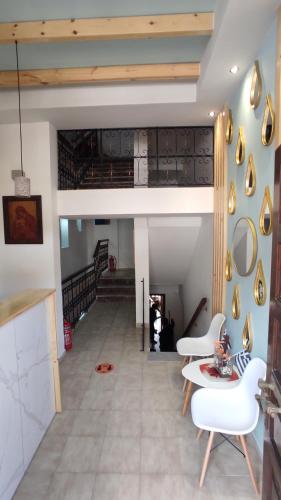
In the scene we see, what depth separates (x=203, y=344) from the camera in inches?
142

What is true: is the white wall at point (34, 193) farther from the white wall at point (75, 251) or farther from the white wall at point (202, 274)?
the white wall at point (202, 274)

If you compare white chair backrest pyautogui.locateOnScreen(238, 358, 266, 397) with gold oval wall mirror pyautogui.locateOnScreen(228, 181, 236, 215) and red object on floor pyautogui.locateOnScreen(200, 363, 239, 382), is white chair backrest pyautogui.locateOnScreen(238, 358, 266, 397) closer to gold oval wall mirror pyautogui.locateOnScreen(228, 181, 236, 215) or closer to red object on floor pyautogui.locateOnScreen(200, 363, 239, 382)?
red object on floor pyautogui.locateOnScreen(200, 363, 239, 382)

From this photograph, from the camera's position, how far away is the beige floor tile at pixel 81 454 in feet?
7.71

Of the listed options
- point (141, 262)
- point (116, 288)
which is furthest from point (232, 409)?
point (116, 288)

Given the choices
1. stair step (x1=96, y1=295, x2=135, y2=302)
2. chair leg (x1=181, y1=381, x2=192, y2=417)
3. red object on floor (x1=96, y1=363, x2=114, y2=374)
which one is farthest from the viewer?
stair step (x1=96, y1=295, x2=135, y2=302)

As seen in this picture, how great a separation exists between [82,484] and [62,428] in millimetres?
678

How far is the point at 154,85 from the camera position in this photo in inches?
132

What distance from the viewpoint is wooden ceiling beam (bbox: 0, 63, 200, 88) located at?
10.0 ft

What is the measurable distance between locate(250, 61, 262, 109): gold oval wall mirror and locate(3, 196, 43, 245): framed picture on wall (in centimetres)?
289

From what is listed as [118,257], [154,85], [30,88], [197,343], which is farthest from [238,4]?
[118,257]

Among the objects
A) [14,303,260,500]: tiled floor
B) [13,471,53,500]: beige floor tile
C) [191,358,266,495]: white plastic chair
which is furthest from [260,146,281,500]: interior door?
[13,471,53,500]: beige floor tile

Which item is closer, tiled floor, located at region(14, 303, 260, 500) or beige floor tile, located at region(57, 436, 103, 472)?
tiled floor, located at region(14, 303, 260, 500)

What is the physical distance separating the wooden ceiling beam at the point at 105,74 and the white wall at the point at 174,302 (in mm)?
6056

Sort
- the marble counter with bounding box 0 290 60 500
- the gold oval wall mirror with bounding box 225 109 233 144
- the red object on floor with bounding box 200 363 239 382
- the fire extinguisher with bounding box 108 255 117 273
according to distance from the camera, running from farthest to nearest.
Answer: the fire extinguisher with bounding box 108 255 117 273 < the gold oval wall mirror with bounding box 225 109 233 144 < the red object on floor with bounding box 200 363 239 382 < the marble counter with bounding box 0 290 60 500
